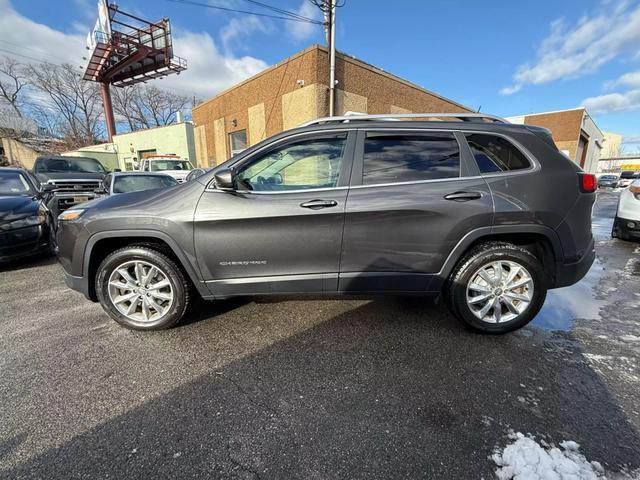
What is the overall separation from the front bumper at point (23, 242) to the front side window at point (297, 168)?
14.4ft

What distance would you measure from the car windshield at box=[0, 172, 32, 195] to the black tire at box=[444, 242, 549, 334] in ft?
23.4

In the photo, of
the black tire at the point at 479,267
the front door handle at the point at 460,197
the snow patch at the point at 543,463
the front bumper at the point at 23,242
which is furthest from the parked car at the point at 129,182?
the snow patch at the point at 543,463

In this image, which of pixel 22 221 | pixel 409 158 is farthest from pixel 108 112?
pixel 409 158

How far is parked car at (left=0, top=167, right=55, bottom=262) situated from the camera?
4629 mm

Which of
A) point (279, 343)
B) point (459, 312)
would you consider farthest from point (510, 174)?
point (279, 343)

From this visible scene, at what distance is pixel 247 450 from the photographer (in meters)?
1.74

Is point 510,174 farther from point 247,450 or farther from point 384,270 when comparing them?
point 247,450

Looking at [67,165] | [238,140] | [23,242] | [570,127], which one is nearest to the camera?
[23,242]

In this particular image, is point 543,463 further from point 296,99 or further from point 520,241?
point 296,99

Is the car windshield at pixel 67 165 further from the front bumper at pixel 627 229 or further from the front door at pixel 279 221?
the front bumper at pixel 627 229

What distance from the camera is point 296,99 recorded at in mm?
12477

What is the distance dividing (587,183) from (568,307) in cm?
153

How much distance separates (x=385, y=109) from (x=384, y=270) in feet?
45.1

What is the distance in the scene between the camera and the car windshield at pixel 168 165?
46.8ft
